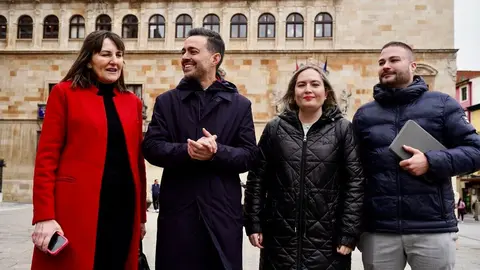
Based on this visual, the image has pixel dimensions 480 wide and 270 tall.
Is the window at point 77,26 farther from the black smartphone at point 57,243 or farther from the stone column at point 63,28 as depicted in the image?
the black smartphone at point 57,243

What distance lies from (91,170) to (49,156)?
0.32 meters

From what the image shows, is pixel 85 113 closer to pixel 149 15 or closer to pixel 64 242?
pixel 64 242

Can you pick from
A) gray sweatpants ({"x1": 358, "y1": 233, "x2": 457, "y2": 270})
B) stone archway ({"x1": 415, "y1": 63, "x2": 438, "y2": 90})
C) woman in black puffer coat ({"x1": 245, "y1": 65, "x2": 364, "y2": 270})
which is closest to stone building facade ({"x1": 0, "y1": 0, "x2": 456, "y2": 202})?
stone archway ({"x1": 415, "y1": 63, "x2": 438, "y2": 90})

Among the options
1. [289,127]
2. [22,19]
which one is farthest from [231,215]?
[22,19]

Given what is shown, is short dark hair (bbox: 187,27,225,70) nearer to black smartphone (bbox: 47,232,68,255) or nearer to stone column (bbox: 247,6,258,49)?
black smartphone (bbox: 47,232,68,255)

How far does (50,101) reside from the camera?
372 cm

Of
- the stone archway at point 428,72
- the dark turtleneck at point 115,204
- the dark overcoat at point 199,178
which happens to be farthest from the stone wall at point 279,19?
the dark turtleneck at point 115,204

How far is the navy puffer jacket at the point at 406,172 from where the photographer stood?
389 centimetres

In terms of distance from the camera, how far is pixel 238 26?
→ 89.8 ft

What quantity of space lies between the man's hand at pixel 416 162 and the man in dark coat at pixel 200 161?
4.00 ft

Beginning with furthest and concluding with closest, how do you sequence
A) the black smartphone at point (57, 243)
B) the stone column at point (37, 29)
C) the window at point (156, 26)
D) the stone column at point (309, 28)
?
the stone column at point (37, 29) < the window at point (156, 26) < the stone column at point (309, 28) < the black smartphone at point (57, 243)

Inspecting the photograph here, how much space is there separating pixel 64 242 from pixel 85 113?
3.22 feet

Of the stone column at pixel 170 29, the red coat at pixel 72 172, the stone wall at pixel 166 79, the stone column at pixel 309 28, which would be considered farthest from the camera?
the stone column at pixel 170 29

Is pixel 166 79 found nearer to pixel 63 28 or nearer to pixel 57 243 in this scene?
pixel 63 28
